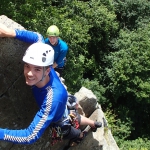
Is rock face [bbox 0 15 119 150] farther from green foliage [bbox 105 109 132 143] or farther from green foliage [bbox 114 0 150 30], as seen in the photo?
green foliage [bbox 114 0 150 30]

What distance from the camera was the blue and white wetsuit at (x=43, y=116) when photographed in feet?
12.7

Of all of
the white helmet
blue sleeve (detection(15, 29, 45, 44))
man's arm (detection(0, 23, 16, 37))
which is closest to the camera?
the white helmet

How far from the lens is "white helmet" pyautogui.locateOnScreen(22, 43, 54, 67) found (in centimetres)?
384

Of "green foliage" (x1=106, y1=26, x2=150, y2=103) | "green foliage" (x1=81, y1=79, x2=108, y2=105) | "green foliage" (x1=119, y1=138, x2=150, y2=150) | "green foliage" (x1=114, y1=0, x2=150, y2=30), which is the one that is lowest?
"green foliage" (x1=119, y1=138, x2=150, y2=150)

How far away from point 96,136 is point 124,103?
1081 centimetres

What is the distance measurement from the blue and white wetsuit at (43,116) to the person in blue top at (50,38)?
0.84 m

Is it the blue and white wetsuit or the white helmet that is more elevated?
the white helmet

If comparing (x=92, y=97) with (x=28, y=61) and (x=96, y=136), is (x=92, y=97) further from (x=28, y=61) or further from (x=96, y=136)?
(x=28, y=61)

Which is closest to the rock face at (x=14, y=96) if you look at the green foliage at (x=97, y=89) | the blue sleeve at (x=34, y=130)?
the blue sleeve at (x=34, y=130)

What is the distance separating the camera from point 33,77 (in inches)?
151

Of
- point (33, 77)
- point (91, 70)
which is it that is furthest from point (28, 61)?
point (91, 70)

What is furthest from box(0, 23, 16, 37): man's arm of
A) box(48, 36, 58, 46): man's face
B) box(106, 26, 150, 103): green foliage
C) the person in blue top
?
box(106, 26, 150, 103): green foliage

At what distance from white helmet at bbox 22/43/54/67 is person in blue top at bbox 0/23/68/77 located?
0.56m

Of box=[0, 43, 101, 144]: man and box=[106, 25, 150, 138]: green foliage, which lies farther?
box=[106, 25, 150, 138]: green foliage
